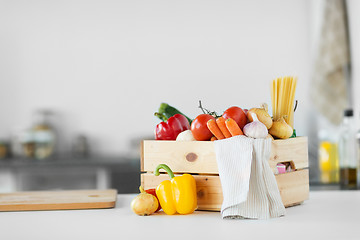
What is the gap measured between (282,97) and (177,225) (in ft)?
1.45

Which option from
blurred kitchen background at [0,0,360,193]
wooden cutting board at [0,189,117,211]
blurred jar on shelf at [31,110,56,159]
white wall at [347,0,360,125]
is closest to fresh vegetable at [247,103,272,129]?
wooden cutting board at [0,189,117,211]

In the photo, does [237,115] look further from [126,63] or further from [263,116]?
[126,63]

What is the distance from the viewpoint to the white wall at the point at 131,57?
12.8 feet

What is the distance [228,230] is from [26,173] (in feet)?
9.20

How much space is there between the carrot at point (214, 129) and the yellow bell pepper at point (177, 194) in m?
0.11

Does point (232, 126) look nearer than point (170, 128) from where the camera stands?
Yes

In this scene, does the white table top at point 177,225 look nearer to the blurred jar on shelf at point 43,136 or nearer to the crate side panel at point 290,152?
the crate side panel at point 290,152

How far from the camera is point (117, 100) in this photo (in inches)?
156

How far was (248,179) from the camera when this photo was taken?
44.3 inches

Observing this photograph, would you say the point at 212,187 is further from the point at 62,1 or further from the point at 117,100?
the point at 62,1

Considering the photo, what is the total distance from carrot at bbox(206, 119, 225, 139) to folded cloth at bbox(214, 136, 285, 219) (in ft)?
0.11

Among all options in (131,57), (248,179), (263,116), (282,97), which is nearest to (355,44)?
(131,57)

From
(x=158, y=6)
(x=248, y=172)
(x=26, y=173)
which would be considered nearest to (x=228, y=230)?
(x=248, y=172)

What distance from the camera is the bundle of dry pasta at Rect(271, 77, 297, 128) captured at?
1.30 m
